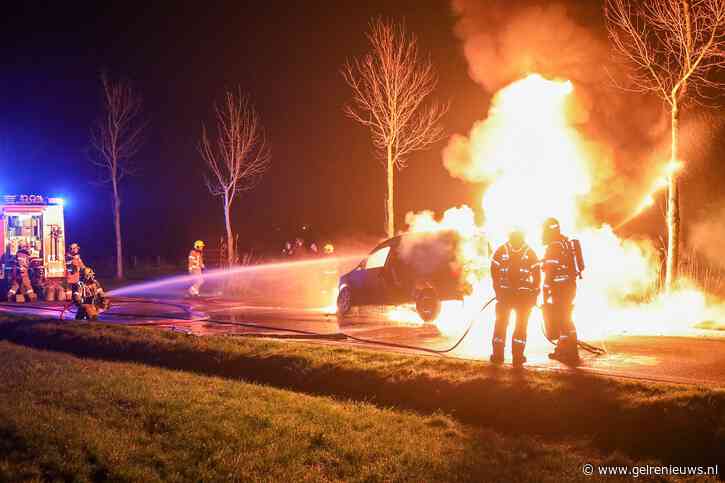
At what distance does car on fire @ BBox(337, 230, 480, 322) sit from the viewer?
47.3ft

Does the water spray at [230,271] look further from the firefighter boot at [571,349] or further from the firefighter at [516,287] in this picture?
the firefighter boot at [571,349]

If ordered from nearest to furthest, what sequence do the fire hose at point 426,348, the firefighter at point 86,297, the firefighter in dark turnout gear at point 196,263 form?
the fire hose at point 426,348 < the firefighter at point 86,297 < the firefighter in dark turnout gear at point 196,263

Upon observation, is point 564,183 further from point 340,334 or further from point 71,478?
point 71,478

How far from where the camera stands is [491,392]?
7.30 meters

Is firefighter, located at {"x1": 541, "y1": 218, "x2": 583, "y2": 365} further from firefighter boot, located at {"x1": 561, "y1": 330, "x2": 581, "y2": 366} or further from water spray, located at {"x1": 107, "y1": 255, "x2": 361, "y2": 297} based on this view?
water spray, located at {"x1": 107, "y1": 255, "x2": 361, "y2": 297}

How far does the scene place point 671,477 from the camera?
5.25 m

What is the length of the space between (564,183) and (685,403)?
1127 cm

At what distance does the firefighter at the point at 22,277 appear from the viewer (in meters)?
21.6

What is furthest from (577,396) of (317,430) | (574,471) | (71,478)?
(71,478)

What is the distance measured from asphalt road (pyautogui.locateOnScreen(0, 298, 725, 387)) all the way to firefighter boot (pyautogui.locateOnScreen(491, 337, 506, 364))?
502 mm

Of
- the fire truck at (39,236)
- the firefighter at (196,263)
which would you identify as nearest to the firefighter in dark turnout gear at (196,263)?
the firefighter at (196,263)

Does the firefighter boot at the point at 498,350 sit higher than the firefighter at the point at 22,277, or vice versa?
the firefighter at the point at 22,277

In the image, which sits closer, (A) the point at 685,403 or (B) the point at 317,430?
(A) the point at 685,403

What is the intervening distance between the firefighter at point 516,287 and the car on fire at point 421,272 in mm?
5126
